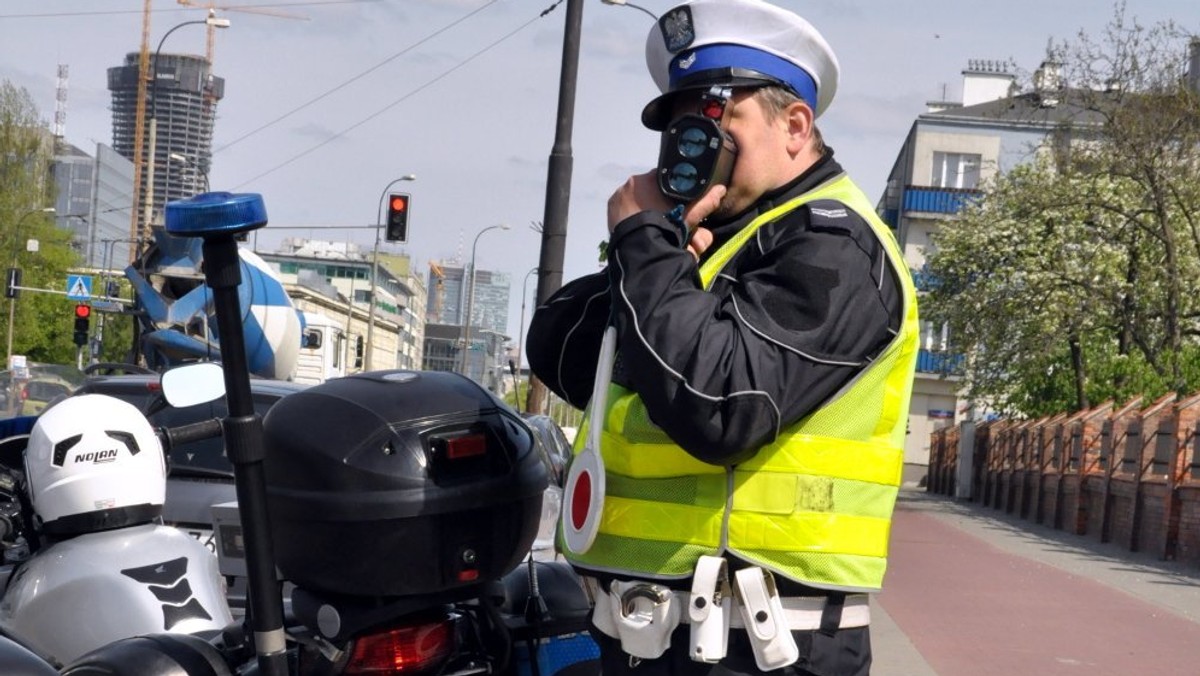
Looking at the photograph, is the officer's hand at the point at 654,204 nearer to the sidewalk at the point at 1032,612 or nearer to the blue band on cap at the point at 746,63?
the blue band on cap at the point at 746,63

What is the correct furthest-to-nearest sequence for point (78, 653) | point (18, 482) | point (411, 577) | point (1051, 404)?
point (1051, 404)
point (18, 482)
point (78, 653)
point (411, 577)

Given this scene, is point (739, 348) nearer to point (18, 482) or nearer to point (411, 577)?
point (411, 577)

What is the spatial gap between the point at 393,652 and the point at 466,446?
37 cm

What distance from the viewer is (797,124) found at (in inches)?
105

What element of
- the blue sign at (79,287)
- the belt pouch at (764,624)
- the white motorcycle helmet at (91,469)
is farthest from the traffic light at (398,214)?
the belt pouch at (764,624)

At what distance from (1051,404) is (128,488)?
41.3 meters

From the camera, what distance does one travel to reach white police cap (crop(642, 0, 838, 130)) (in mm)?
2641

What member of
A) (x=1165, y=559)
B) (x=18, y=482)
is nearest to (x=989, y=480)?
(x=1165, y=559)

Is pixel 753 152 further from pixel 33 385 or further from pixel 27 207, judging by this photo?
pixel 27 207

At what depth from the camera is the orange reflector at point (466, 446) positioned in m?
2.80

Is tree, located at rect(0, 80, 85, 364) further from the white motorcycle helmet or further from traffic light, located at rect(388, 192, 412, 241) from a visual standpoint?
the white motorcycle helmet

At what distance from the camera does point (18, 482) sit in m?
4.43

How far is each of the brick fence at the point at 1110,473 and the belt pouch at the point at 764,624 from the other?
19592 mm

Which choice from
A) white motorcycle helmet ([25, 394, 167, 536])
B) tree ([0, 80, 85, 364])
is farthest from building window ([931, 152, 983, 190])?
white motorcycle helmet ([25, 394, 167, 536])
